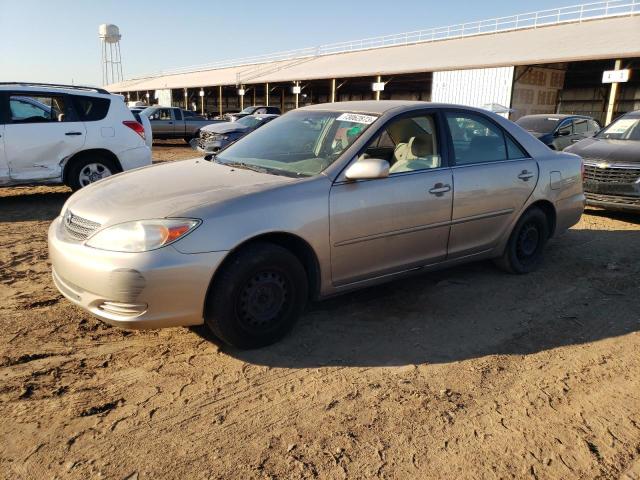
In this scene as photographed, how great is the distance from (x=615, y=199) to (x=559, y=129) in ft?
16.1

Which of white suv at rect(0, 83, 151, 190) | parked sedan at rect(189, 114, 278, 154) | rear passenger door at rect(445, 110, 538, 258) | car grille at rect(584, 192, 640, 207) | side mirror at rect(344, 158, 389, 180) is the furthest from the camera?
parked sedan at rect(189, 114, 278, 154)

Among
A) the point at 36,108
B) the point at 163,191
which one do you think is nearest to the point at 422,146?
the point at 163,191

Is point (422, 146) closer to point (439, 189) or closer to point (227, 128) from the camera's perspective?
point (439, 189)

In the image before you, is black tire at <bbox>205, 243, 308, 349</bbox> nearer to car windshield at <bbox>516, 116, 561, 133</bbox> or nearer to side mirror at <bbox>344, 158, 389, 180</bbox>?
side mirror at <bbox>344, 158, 389, 180</bbox>

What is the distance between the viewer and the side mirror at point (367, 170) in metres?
3.40

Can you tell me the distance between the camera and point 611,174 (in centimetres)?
727

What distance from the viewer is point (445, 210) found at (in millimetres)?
4027

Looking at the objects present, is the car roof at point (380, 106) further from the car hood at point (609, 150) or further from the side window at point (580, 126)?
the side window at point (580, 126)

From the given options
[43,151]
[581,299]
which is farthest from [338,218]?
[43,151]

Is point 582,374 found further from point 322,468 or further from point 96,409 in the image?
point 96,409

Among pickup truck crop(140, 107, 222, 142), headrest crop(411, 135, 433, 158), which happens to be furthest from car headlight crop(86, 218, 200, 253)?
pickup truck crop(140, 107, 222, 142)

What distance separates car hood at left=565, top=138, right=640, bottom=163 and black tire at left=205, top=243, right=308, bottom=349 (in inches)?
240

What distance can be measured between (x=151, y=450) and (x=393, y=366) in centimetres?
150

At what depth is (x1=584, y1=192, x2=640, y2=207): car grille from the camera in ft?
22.9
